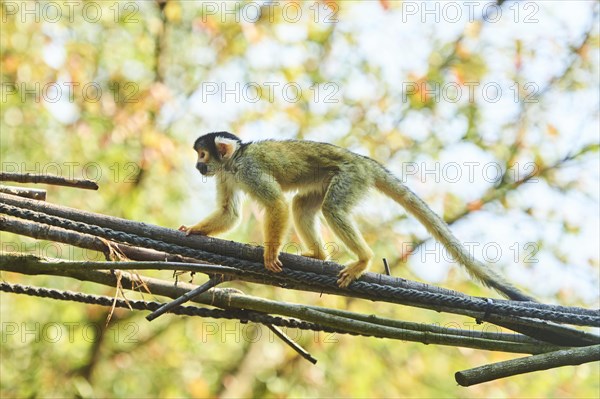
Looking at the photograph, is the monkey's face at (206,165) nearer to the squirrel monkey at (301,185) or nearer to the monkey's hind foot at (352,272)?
the squirrel monkey at (301,185)

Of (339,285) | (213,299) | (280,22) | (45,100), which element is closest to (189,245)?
(213,299)

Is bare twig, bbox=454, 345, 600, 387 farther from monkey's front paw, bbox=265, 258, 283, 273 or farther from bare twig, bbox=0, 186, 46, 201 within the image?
bare twig, bbox=0, 186, 46, 201

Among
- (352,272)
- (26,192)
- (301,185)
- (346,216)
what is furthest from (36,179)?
(301,185)

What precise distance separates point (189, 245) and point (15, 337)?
24.0 ft

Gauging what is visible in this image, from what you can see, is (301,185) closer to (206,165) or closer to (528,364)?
(206,165)

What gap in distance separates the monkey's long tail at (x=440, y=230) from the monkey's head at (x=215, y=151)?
125cm

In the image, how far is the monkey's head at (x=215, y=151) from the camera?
5430 millimetres

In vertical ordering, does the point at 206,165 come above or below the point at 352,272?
above

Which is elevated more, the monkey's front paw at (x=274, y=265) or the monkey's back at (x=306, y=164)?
the monkey's back at (x=306, y=164)

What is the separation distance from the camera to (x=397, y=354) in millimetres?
9648

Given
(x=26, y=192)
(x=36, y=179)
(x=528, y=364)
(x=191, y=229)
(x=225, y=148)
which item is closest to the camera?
(x=528, y=364)

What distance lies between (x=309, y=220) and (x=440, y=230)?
3.71ft

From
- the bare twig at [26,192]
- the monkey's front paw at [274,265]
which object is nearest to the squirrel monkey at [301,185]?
the monkey's front paw at [274,265]

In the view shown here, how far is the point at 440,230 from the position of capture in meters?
4.68
